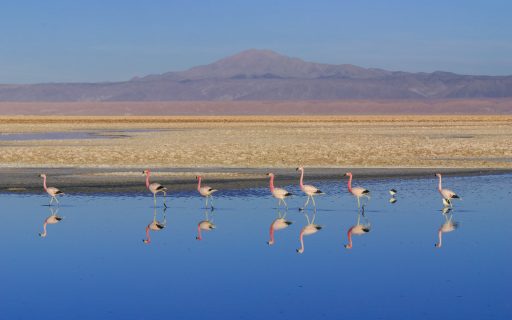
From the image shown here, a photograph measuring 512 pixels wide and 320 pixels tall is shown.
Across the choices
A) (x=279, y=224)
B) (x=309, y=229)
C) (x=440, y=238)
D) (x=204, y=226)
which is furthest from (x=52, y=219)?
(x=440, y=238)

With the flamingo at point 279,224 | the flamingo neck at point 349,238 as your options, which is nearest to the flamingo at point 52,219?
the flamingo at point 279,224

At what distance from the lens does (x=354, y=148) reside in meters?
39.0

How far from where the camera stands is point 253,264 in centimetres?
1236

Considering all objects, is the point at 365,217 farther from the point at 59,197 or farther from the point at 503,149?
the point at 503,149

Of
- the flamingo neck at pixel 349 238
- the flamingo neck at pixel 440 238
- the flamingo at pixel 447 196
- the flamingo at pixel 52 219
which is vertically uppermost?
the flamingo at pixel 447 196

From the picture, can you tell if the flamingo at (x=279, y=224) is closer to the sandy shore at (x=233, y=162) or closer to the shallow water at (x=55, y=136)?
the sandy shore at (x=233, y=162)

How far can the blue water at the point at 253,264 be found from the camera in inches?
390

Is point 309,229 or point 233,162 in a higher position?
point 233,162

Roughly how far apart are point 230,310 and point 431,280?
9.05ft

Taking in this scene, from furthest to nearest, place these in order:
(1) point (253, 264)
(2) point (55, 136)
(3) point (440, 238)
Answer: (2) point (55, 136), (3) point (440, 238), (1) point (253, 264)

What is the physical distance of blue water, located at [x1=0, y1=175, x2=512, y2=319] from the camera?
991cm

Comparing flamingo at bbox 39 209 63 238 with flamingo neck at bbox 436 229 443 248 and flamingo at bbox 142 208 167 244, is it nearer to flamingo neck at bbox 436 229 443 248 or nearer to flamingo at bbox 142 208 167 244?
flamingo at bbox 142 208 167 244

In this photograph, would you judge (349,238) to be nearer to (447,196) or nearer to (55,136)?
(447,196)

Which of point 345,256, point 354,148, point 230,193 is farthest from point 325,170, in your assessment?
point 345,256
